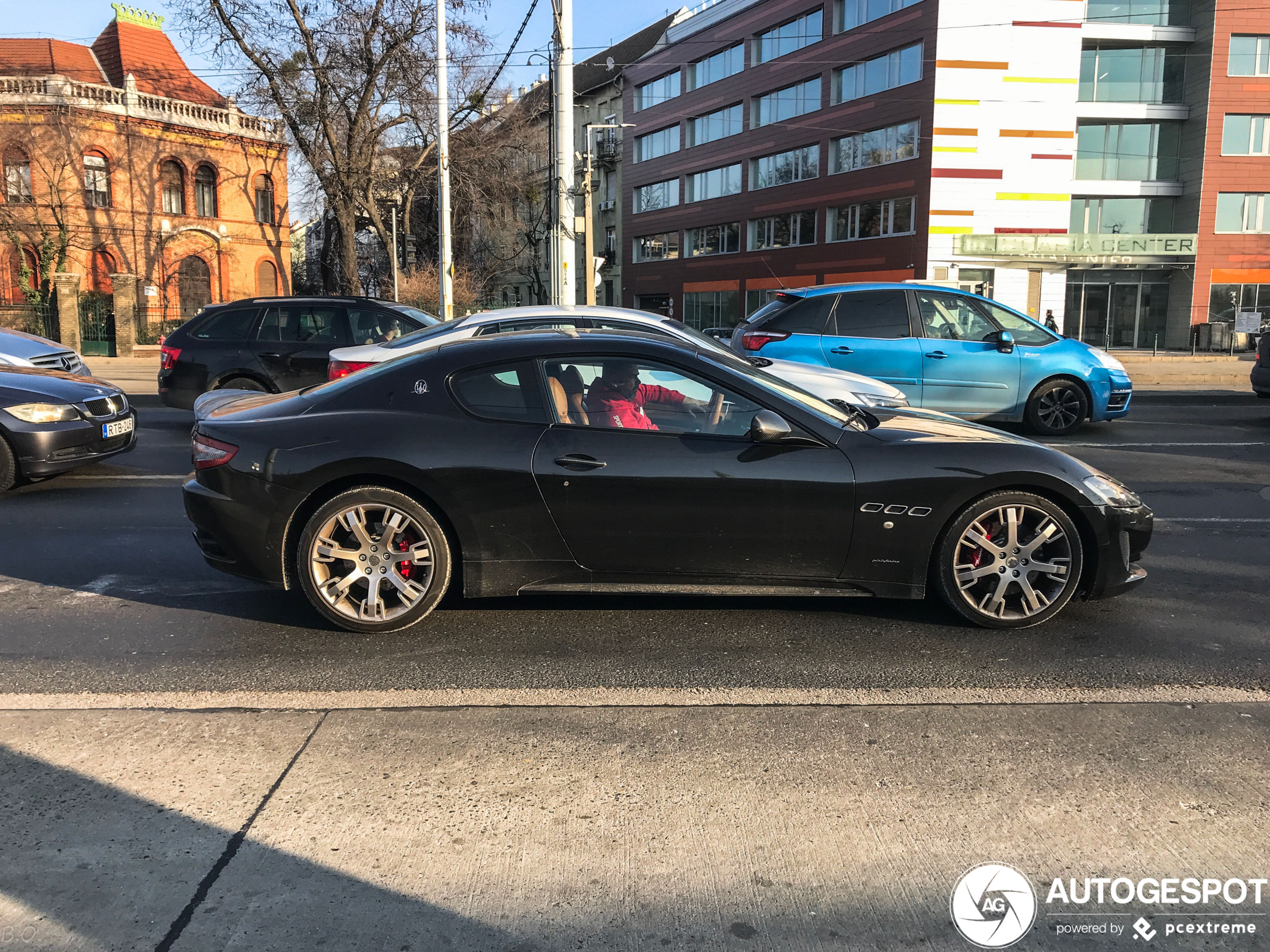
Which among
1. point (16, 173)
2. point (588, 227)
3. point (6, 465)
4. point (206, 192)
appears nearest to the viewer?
point (6, 465)

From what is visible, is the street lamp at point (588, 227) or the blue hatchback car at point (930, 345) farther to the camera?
the street lamp at point (588, 227)

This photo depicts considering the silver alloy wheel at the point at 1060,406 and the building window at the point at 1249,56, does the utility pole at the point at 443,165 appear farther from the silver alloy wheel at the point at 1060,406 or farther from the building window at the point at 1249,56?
the building window at the point at 1249,56

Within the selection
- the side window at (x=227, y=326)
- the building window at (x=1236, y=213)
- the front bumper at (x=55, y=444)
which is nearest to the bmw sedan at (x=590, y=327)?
the front bumper at (x=55, y=444)

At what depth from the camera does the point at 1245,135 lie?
38312mm

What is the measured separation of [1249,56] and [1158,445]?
117 ft

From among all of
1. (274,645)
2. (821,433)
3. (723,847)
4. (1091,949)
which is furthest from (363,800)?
(821,433)

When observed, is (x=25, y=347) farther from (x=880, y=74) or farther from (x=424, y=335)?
(x=880, y=74)

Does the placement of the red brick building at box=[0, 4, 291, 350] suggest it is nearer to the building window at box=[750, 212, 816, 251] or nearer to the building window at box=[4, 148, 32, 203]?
the building window at box=[4, 148, 32, 203]

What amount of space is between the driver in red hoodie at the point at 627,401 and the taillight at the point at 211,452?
1.74m

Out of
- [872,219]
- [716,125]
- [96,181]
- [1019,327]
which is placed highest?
[716,125]

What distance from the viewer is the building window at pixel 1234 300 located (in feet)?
126

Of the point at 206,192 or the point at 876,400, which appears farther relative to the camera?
the point at 206,192

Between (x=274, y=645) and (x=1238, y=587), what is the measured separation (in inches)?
202

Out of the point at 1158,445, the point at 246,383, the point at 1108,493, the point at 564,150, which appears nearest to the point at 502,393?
the point at 1108,493
